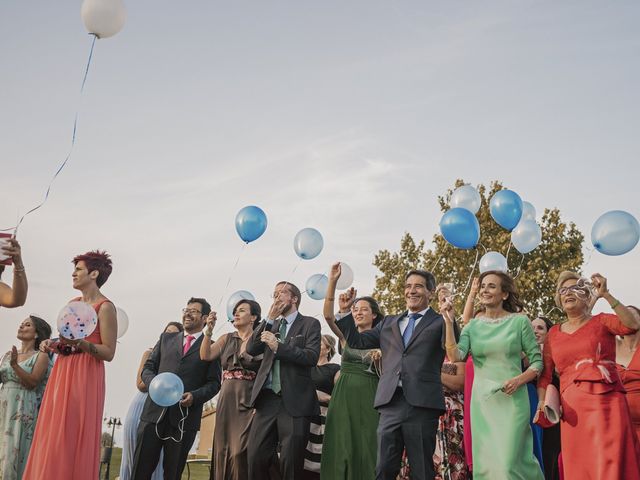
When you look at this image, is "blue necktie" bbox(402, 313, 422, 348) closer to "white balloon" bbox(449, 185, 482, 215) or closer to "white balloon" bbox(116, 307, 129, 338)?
"white balloon" bbox(449, 185, 482, 215)

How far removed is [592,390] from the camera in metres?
5.88

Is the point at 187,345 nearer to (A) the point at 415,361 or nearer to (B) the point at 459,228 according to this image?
(A) the point at 415,361

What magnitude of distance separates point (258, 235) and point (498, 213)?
3374 mm

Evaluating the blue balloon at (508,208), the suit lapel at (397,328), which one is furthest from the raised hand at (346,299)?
the blue balloon at (508,208)

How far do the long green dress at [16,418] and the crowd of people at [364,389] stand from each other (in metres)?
0.02

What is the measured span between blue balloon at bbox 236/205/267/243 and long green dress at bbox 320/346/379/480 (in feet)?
6.17

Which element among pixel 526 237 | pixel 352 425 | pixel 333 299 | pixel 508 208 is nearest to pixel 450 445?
pixel 352 425

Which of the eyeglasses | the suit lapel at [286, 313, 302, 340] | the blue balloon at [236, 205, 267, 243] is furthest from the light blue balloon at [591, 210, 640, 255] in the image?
the blue balloon at [236, 205, 267, 243]

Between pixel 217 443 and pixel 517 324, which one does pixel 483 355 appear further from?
pixel 217 443

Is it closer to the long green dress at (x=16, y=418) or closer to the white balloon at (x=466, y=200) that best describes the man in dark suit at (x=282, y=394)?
the long green dress at (x=16, y=418)

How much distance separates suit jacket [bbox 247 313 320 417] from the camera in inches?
284

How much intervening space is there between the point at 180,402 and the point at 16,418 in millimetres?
2084

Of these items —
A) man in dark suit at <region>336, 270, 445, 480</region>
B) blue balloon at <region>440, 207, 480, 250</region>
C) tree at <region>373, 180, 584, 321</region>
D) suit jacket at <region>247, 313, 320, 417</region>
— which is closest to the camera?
man in dark suit at <region>336, 270, 445, 480</region>

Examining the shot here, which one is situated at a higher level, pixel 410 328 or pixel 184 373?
pixel 410 328
